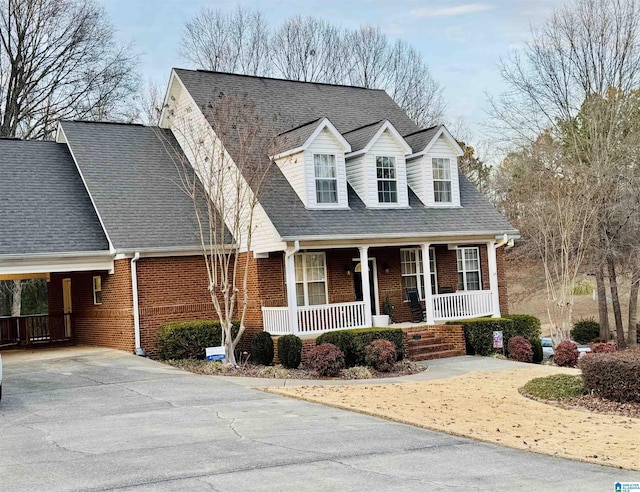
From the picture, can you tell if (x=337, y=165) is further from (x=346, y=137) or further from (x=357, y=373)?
(x=357, y=373)

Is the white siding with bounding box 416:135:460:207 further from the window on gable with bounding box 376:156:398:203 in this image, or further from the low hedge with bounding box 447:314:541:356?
the low hedge with bounding box 447:314:541:356

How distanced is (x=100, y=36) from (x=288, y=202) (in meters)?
20.2

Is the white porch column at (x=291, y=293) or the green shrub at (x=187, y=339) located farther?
the white porch column at (x=291, y=293)

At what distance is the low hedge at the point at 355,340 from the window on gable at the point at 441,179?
619 cm

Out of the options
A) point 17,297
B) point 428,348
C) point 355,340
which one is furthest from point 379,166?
point 17,297

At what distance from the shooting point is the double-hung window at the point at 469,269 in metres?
25.9

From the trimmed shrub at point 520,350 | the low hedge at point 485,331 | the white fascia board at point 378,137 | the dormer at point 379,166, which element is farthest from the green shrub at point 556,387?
the white fascia board at point 378,137

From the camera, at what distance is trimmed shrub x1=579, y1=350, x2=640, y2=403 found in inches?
523

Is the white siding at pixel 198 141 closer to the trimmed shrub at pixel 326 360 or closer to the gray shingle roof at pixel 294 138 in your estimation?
the gray shingle roof at pixel 294 138

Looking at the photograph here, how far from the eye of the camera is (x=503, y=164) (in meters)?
42.8

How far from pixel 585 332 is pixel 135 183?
19516 millimetres

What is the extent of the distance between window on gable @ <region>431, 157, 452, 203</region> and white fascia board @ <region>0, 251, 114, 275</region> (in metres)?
10.4

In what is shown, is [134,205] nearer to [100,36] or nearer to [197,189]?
[197,189]

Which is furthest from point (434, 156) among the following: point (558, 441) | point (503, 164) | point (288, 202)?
point (503, 164)
